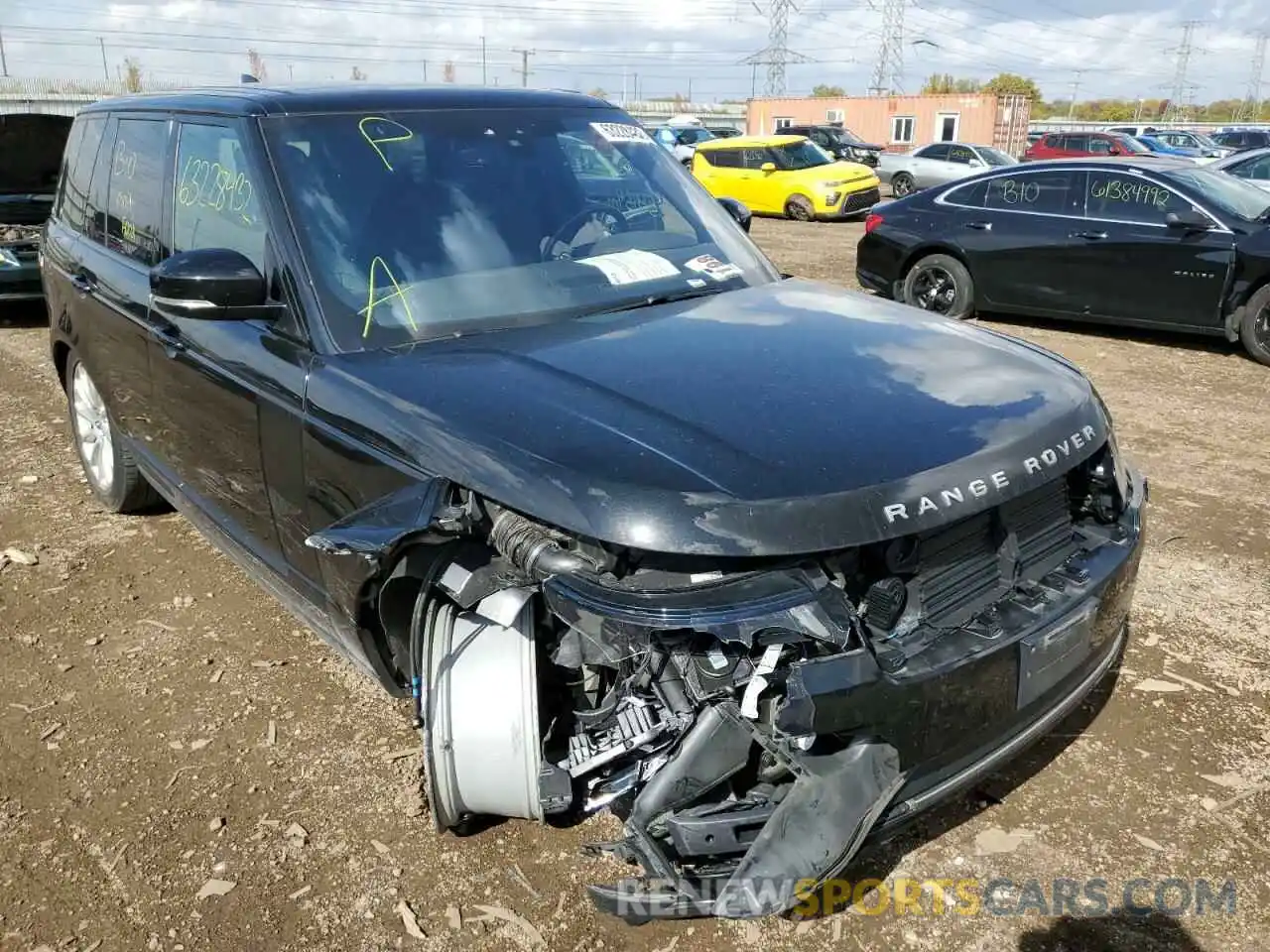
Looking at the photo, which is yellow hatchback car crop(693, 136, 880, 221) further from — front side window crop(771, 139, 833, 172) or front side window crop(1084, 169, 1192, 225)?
front side window crop(1084, 169, 1192, 225)

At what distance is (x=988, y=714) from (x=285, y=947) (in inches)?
69.7

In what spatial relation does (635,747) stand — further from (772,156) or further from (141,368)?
(772,156)

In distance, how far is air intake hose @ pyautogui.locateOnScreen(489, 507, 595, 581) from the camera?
7.23ft

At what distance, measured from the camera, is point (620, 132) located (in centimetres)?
390

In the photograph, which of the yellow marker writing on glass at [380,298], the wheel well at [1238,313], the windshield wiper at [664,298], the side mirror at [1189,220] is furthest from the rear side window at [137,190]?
the wheel well at [1238,313]

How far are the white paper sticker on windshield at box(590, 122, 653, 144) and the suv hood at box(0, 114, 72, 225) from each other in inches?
310

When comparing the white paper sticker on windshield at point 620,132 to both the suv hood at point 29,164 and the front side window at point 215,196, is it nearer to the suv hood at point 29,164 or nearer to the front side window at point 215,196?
the front side window at point 215,196

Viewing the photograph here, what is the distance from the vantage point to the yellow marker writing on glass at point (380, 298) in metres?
2.87

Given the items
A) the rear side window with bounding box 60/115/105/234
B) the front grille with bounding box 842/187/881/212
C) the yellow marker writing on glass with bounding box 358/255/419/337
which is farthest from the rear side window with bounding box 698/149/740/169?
the yellow marker writing on glass with bounding box 358/255/419/337

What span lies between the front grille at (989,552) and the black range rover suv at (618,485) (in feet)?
0.03

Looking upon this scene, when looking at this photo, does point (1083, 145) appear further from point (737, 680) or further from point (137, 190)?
point (737, 680)

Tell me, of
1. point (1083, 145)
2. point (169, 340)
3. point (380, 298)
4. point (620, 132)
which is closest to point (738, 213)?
point (620, 132)

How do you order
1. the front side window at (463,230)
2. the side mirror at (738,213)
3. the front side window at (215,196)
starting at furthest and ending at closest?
the side mirror at (738,213) → the front side window at (215,196) → the front side window at (463,230)

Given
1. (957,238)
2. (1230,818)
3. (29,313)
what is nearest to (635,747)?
(1230,818)
